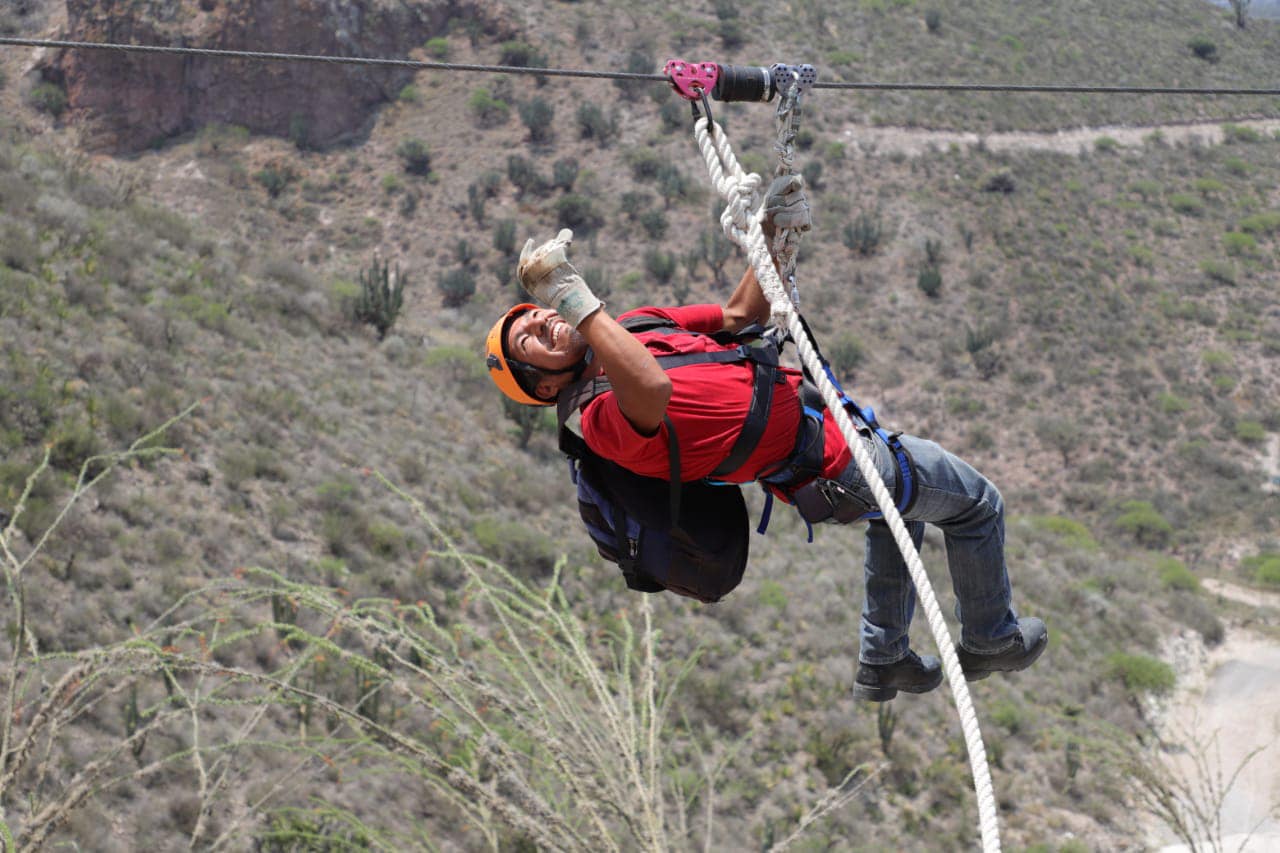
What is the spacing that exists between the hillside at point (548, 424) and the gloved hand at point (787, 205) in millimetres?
3236

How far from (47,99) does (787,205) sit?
4214 cm

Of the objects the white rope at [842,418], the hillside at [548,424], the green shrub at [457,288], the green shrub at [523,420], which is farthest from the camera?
the green shrub at [457,288]

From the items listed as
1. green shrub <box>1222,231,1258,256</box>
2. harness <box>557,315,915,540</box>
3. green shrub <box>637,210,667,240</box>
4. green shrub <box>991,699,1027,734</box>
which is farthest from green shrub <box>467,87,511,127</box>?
harness <box>557,315,915,540</box>

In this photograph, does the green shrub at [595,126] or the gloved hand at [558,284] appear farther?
the green shrub at [595,126]

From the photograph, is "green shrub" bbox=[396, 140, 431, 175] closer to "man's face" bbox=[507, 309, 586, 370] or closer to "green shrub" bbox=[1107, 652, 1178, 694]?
"green shrub" bbox=[1107, 652, 1178, 694]

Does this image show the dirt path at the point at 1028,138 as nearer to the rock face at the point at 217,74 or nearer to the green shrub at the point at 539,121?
the green shrub at the point at 539,121

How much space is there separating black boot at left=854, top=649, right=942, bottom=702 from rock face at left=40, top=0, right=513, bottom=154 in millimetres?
39011

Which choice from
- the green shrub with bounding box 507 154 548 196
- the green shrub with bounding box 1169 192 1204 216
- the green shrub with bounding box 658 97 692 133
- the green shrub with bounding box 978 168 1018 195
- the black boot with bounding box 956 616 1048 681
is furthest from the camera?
the green shrub with bounding box 658 97 692 133

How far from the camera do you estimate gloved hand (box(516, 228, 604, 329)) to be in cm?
336

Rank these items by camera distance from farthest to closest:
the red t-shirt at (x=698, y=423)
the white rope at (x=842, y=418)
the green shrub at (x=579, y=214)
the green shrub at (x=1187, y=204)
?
1. the green shrub at (x=1187, y=204)
2. the green shrub at (x=579, y=214)
3. the red t-shirt at (x=698, y=423)
4. the white rope at (x=842, y=418)

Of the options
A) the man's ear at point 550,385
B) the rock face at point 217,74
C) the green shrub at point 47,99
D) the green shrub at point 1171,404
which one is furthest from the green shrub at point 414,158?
the man's ear at point 550,385

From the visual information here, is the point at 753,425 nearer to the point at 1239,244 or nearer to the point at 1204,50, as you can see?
the point at 1239,244

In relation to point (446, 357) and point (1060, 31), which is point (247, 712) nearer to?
point (446, 357)

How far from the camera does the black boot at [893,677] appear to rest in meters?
4.61
